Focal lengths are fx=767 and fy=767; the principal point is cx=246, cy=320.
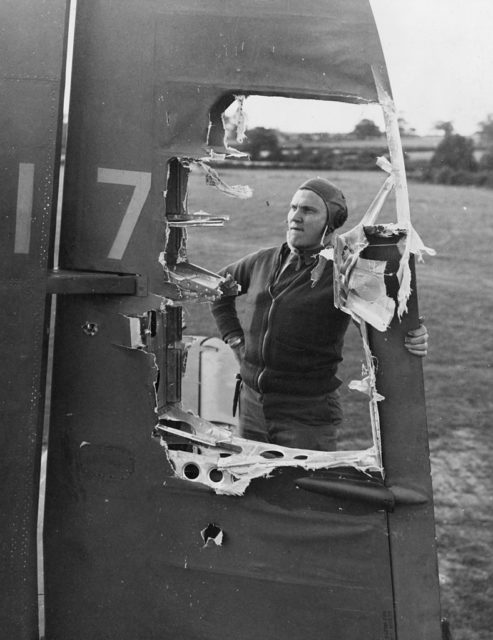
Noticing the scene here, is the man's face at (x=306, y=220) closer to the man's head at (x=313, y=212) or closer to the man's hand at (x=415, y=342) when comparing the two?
the man's head at (x=313, y=212)

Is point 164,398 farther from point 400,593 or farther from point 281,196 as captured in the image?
point 281,196

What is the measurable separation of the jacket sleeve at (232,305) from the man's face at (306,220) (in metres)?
0.33

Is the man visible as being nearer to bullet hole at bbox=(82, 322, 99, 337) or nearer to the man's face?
the man's face

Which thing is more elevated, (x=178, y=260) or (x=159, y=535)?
(x=178, y=260)

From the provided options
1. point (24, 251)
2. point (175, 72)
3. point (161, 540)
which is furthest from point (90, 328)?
point (175, 72)

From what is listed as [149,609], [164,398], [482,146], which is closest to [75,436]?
[164,398]

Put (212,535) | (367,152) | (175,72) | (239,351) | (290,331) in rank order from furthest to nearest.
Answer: (367,152) → (239,351) → (290,331) → (212,535) → (175,72)

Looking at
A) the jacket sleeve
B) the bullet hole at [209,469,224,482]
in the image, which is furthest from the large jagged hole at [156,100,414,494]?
the jacket sleeve

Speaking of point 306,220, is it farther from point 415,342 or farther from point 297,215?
point 415,342

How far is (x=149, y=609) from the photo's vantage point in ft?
7.52

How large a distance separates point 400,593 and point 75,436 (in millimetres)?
1050

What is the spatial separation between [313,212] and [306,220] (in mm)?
43

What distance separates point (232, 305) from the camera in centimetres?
367

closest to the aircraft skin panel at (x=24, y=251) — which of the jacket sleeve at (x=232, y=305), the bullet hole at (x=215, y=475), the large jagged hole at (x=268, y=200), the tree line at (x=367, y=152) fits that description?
the bullet hole at (x=215, y=475)
